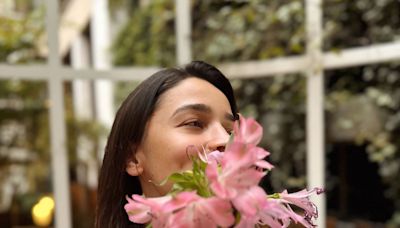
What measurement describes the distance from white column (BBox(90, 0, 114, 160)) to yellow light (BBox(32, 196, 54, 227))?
1.47ft

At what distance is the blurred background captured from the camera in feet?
7.37

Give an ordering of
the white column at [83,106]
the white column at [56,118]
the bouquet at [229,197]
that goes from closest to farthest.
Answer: the bouquet at [229,197] → the white column at [56,118] → the white column at [83,106]

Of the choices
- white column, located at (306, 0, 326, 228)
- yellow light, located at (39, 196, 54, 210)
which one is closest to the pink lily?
white column, located at (306, 0, 326, 228)

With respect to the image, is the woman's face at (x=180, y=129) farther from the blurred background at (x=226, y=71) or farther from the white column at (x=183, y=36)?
the white column at (x=183, y=36)

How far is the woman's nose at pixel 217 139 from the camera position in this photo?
29.2 inches

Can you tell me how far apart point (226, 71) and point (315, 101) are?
68cm

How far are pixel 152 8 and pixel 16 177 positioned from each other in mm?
1346

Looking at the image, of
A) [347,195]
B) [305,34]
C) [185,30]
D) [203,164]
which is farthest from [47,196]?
[203,164]

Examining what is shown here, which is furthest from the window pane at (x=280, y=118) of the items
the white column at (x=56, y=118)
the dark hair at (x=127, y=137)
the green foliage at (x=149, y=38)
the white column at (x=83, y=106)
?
the dark hair at (x=127, y=137)

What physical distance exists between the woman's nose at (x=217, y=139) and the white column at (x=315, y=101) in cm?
159

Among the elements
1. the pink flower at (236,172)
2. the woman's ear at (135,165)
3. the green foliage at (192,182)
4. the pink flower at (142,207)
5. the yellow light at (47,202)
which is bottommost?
the yellow light at (47,202)

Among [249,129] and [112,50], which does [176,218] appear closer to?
[249,129]

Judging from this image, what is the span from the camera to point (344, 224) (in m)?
2.86

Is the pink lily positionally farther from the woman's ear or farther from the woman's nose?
the woman's ear
